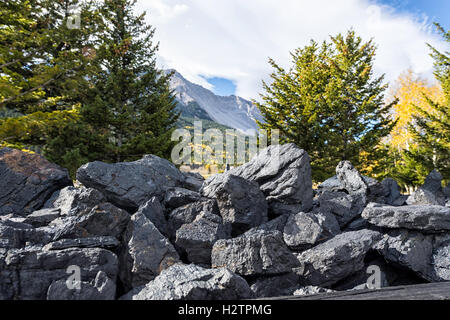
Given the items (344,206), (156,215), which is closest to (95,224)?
(156,215)

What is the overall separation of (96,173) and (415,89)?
34.7m

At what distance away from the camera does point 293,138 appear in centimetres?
1838

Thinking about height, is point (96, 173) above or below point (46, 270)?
above

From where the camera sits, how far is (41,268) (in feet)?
11.3

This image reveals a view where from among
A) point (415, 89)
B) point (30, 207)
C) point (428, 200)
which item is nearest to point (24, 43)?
point (30, 207)

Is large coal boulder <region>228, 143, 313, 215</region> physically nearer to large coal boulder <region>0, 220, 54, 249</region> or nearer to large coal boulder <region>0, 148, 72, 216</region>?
large coal boulder <region>0, 220, 54, 249</region>

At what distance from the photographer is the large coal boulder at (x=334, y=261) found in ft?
13.5

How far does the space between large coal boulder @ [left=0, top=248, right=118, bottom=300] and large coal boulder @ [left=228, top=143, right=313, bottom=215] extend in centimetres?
383

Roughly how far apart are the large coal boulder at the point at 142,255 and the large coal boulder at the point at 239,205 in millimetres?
1601

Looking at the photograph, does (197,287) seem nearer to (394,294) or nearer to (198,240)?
(198,240)

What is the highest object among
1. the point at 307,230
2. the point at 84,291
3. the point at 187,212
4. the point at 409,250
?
the point at 187,212

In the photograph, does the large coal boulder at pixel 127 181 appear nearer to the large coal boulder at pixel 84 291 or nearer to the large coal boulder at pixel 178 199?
the large coal boulder at pixel 178 199

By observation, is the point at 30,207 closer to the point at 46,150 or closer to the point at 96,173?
the point at 96,173

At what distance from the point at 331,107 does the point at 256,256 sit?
56.2 ft
